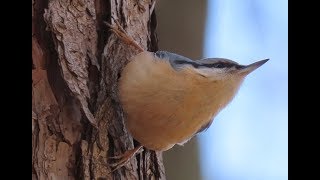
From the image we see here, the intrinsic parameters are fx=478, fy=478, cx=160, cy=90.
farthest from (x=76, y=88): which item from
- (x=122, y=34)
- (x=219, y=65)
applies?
(x=219, y=65)

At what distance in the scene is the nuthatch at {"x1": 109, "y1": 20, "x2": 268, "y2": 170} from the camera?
34.5 inches

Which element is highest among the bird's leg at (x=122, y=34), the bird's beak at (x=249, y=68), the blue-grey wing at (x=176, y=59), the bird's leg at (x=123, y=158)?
the bird's leg at (x=122, y=34)

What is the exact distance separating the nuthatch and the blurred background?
0.05 meters

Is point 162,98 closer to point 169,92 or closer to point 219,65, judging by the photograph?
point 169,92

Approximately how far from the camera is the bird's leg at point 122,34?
0.91 meters

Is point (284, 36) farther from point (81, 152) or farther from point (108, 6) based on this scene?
point (81, 152)

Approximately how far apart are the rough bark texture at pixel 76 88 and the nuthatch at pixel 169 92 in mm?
27

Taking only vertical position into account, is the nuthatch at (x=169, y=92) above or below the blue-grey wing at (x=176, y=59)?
below

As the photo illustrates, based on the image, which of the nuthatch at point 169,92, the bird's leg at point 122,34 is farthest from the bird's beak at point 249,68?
the bird's leg at point 122,34

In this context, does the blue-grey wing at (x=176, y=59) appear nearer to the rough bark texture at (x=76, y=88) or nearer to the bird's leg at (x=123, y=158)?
the rough bark texture at (x=76, y=88)

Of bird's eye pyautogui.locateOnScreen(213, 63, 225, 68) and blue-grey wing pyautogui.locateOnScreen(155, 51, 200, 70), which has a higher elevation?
blue-grey wing pyautogui.locateOnScreen(155, 51, 200, 70)

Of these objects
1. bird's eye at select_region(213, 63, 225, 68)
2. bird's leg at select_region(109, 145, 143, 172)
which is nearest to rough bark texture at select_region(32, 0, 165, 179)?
bird's leg at select_region(109, 145, 143, 172)

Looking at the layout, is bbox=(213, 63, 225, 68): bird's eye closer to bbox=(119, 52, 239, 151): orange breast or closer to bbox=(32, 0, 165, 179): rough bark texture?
bbox=(119, 52, 239, 151): orange breast
